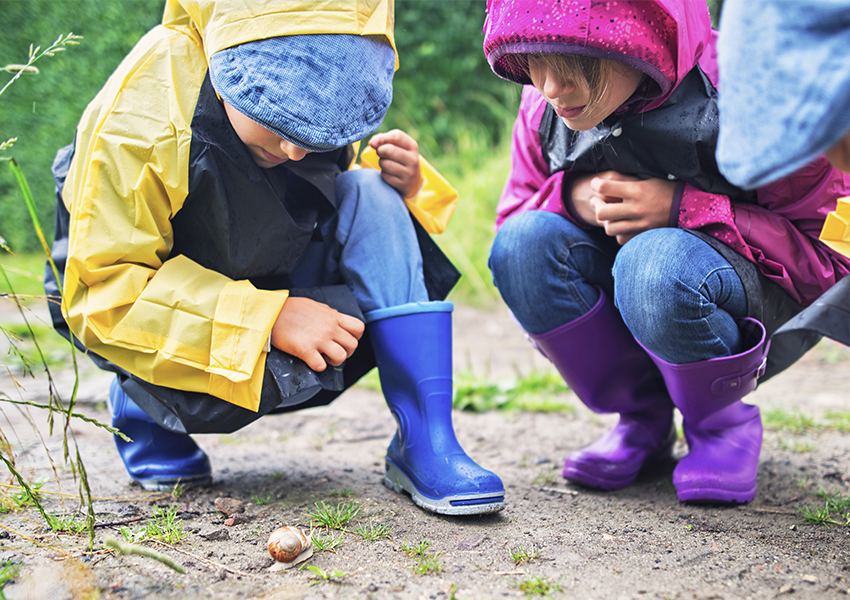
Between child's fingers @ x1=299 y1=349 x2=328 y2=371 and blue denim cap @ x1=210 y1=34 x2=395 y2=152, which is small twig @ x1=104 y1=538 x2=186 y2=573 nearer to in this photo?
child's fingers @ x1=299 y1=349 x2=328 y2=371

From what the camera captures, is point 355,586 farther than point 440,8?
No

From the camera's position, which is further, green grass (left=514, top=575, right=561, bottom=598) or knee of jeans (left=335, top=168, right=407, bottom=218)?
knee of jeans (left=335, top=168, right=407, bottom=218)

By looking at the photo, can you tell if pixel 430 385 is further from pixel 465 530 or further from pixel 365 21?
pixel 365 21

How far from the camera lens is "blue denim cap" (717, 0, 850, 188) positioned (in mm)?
728

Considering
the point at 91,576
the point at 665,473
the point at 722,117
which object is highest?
the point at 722,117

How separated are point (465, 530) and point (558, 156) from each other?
33.7 inches

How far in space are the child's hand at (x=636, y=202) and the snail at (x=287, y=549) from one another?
2.94ft

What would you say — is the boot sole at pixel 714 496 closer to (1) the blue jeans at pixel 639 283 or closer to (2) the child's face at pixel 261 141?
(1) the blue jeans at pixel 639 283

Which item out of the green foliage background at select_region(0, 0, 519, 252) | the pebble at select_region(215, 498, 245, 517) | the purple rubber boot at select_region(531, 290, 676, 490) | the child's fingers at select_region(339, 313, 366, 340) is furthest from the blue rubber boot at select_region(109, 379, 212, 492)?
the green foliage background at select_region(0, 0, 519, 252)

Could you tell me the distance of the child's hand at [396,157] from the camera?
1.56 meters

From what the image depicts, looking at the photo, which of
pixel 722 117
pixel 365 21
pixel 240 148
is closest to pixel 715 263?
pixel 722 117

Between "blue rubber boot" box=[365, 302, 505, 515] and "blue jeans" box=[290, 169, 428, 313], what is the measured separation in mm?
62

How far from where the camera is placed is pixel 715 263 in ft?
4.46

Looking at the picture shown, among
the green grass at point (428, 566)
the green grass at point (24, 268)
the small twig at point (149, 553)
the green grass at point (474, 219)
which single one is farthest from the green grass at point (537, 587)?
the green grass at point (24, 268)
